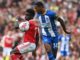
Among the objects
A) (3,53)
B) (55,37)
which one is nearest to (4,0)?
(3,53)

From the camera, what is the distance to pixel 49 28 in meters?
15.1

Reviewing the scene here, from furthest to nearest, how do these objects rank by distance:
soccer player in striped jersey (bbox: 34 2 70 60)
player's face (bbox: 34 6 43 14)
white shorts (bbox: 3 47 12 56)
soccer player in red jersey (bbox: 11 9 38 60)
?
white shorts (bbox: 3 47 12 56)
soccer player in striped jersey (bbox: 34 2 70 60)
player's face (bbox: 34 6 43 14)
soccer player in red jersey (bbox: 11 9 38 60)

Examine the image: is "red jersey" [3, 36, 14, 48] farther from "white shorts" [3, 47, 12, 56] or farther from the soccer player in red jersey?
the soccer player in red jersey

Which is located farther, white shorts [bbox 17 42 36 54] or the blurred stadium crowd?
the blurred stadium crowd

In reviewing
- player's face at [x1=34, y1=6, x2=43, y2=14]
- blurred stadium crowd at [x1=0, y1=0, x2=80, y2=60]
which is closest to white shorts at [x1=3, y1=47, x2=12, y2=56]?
blurred stadium crowd at [x1=0, y1=0, x2=80, y2=60]

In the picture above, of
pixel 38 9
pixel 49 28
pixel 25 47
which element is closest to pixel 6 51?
pixel 49 28

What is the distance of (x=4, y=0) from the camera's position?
94.9ft

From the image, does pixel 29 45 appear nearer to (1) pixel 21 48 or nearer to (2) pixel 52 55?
(1) pixel 21 48

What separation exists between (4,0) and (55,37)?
1414 cm

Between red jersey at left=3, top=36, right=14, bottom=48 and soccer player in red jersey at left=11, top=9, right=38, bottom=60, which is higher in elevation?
soccer player in red jersey at left=11, top=9, right=38, bottom=60

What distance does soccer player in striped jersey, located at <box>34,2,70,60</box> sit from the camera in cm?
1481

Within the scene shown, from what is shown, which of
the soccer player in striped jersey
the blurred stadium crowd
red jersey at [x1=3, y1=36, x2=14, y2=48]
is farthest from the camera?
the blurred stadium crowd

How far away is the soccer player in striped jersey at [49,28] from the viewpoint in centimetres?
1481

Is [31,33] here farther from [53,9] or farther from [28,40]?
[53,9]
